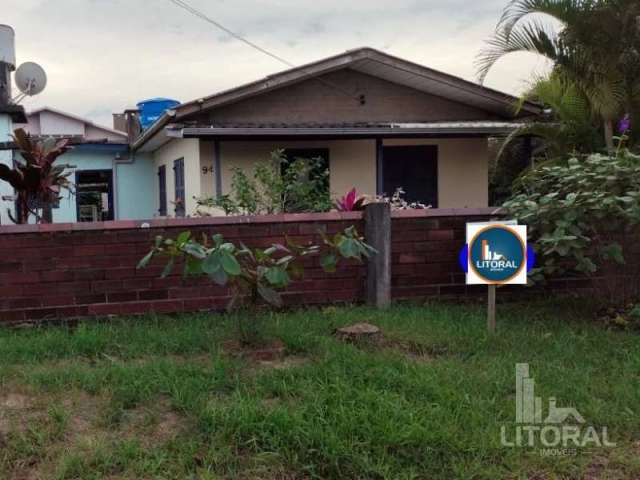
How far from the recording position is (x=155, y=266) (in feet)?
17.5

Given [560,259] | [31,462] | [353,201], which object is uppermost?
[353,201]

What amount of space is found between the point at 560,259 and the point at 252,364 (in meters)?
3.11

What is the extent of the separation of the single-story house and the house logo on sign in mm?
5994

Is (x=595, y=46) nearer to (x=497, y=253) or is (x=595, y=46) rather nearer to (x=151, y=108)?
(x=497, y=253)

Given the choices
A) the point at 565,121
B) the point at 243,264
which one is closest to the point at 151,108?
the point at 565,121

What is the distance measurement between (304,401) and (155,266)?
2.45 m

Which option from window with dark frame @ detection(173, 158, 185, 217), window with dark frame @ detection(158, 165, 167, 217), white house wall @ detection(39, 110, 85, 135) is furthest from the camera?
white house wall @ detection(39, 110, 85, 135)

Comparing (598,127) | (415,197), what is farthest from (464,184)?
(598,127)

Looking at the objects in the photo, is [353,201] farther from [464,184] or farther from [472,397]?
[464,184]

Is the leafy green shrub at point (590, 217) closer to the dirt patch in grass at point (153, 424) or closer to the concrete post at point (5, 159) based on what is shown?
the dirt patch in grass at point (153, 424)

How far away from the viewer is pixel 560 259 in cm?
563

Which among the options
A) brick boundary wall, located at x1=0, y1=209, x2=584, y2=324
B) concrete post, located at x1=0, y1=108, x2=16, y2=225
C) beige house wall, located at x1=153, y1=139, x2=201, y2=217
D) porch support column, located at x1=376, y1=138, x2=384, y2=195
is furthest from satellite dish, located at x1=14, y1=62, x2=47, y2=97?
brick boundary wall, located at x1=0, y1=209, x2=584, y2=324

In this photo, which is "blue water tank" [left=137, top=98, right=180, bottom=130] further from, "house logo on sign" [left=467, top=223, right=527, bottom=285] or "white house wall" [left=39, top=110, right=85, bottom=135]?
"house logo on sign" [left=467, top=223, right=527, bottom=285]

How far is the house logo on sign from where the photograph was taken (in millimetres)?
4480
